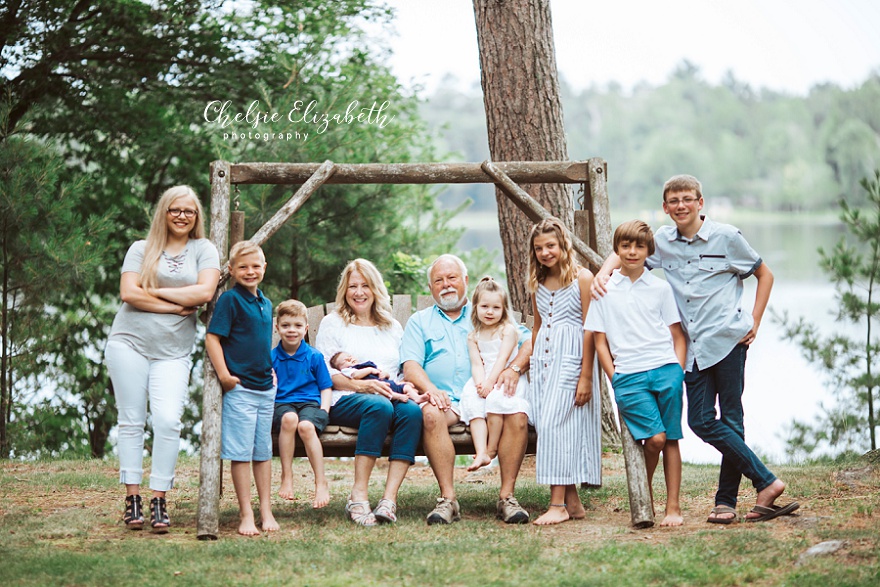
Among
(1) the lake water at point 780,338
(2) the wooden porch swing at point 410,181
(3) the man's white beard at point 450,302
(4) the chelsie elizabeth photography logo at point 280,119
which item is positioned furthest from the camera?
(1) the lake water at point 780,338

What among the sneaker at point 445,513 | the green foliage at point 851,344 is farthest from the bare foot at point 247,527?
the green foliage at point 851,344

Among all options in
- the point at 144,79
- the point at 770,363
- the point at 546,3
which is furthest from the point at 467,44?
the point at 546,3

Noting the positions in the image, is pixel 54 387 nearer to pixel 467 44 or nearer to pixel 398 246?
pixel 398 246

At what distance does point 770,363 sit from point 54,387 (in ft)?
A: 41.3

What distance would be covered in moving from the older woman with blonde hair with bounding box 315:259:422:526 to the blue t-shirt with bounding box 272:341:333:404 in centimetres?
9

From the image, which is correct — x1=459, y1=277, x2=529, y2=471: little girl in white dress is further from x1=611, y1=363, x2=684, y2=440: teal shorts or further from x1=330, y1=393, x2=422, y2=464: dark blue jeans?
x1=611, y1=363, x2=684, y2=440: teal shorts

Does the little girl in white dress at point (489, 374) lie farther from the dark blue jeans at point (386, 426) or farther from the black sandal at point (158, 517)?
the black sandal at point (158, 517)

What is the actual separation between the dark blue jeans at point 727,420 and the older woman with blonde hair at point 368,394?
1308 mm

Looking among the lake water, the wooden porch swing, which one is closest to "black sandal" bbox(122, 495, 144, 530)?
the wooden porch swing

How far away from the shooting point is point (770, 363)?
57.0 feet

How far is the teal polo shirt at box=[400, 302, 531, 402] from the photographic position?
5.02 metres

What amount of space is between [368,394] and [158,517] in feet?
3.69

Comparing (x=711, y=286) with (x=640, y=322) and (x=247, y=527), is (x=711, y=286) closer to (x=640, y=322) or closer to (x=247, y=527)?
(x=640, y=322)

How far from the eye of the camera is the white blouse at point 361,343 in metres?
5.18
